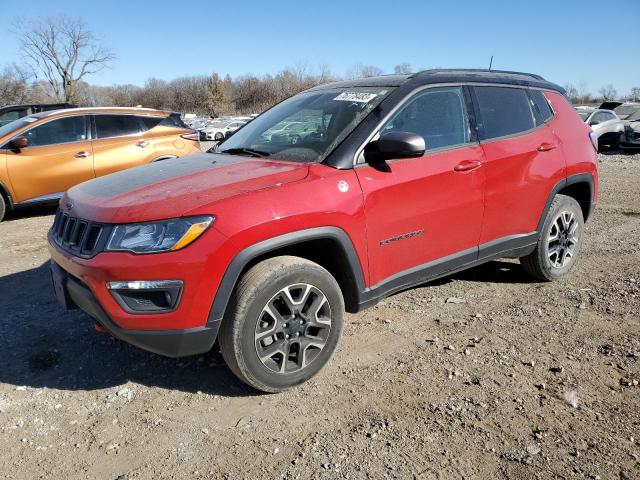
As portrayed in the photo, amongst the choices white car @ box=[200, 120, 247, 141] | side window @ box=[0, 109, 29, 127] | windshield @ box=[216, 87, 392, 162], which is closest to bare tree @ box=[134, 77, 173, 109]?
white car @ box=[200, 120, 247, 141]

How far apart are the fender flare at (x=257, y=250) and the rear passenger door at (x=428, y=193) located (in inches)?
9.0

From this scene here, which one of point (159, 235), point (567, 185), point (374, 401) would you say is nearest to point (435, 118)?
point (567, 185)

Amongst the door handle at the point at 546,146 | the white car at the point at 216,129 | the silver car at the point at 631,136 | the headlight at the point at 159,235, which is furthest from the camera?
the white car at the point at 216,129

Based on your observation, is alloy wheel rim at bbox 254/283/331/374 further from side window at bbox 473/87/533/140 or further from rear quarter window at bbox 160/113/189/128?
rear quarter window at bbox 160/113/189/128

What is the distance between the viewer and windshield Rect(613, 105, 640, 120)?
1742 centimetres

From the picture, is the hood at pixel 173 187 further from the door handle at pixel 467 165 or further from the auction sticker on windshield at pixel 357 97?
the door handle at pixel 467 165

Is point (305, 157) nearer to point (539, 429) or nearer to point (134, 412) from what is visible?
point (134, 412)

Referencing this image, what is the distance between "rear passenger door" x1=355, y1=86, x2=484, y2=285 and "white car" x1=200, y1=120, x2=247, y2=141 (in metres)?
31.4

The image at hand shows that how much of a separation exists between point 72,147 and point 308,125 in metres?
5.60

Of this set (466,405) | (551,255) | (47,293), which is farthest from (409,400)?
(47,293)

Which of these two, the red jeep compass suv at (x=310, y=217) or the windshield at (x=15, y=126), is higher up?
the windshield at (x=15, y=126)

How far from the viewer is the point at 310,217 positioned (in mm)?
2846

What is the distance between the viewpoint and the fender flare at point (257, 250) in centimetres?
264

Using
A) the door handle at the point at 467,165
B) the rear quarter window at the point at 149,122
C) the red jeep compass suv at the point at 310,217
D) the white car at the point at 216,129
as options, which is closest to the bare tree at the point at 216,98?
the white car at the point at 216,129
